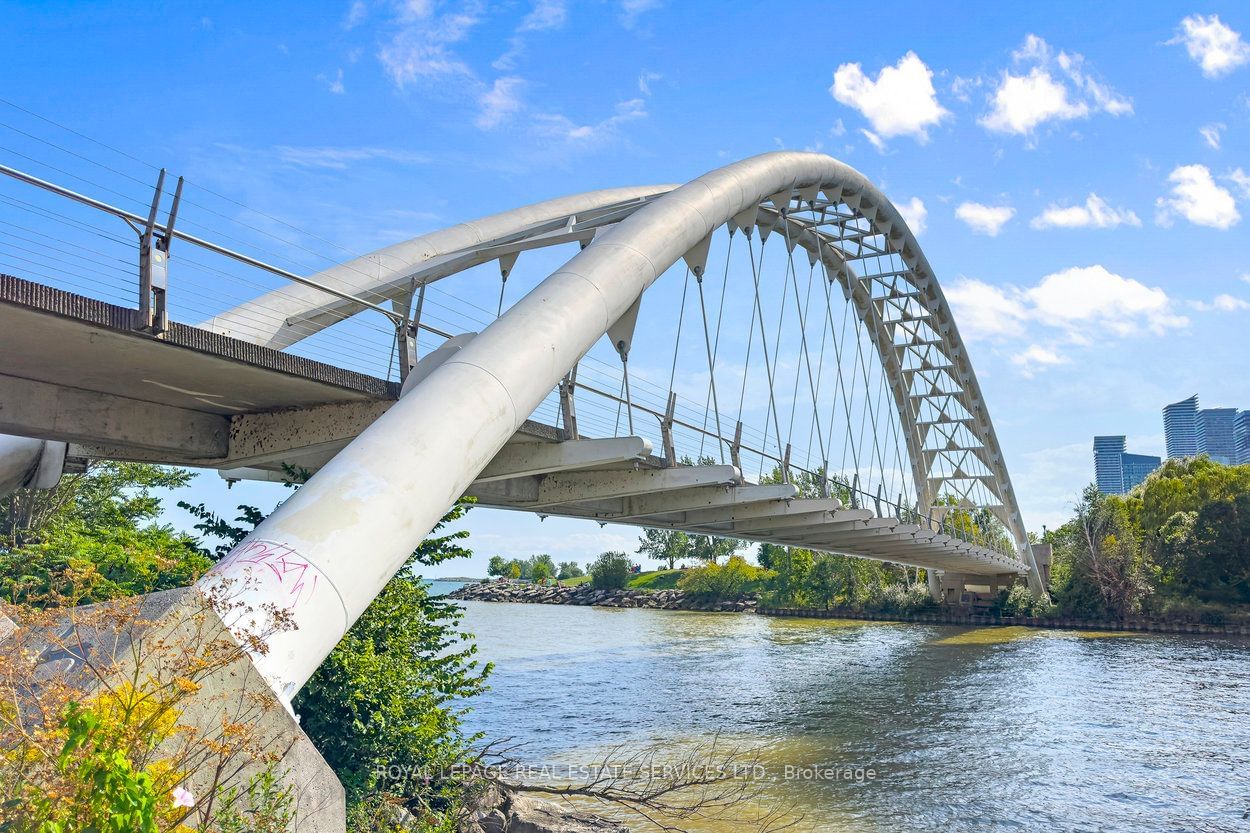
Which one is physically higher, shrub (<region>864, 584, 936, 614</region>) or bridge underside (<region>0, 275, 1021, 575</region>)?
bridge underside (<region>0, 275, 1021, 575</region>)

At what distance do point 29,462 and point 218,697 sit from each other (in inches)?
284

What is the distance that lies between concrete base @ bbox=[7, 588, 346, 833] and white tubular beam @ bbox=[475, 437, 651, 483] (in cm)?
773

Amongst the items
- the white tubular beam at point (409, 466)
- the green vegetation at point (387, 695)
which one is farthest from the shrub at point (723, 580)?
the white tubular beam at point (409, 466)

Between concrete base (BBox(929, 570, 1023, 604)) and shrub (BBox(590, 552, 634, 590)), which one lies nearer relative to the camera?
concrete base (BBox(929, 570, 1023, 604))

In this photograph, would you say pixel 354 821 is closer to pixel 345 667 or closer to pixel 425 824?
pixel 425 824

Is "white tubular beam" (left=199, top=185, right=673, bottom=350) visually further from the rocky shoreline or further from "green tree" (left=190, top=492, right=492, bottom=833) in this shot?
the rocky shoreline

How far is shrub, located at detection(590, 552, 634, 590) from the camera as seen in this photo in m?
96.4

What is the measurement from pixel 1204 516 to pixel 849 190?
32196 mm

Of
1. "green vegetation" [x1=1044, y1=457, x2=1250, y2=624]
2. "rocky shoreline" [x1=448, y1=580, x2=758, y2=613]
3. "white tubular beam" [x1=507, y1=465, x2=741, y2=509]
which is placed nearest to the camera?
"white tubular beam" [x1=507, y1=465, x2=741, y2=509]

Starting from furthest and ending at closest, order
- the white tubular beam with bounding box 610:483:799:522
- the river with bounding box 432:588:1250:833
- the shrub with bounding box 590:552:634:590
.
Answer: the shrub with bounding box 590:552:634:590, the white tubular beam with bounding box 610:483:799:522, the river with bounding box 432:588:1250:833

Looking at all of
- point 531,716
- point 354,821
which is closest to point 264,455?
point 354,821

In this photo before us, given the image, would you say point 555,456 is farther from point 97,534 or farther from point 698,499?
point 97,534

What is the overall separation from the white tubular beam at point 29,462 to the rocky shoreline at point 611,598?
56.5m

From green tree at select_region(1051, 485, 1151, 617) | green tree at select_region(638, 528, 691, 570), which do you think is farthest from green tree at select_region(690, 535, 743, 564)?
green tree at select_region(1051, 485, 1151, 617)
